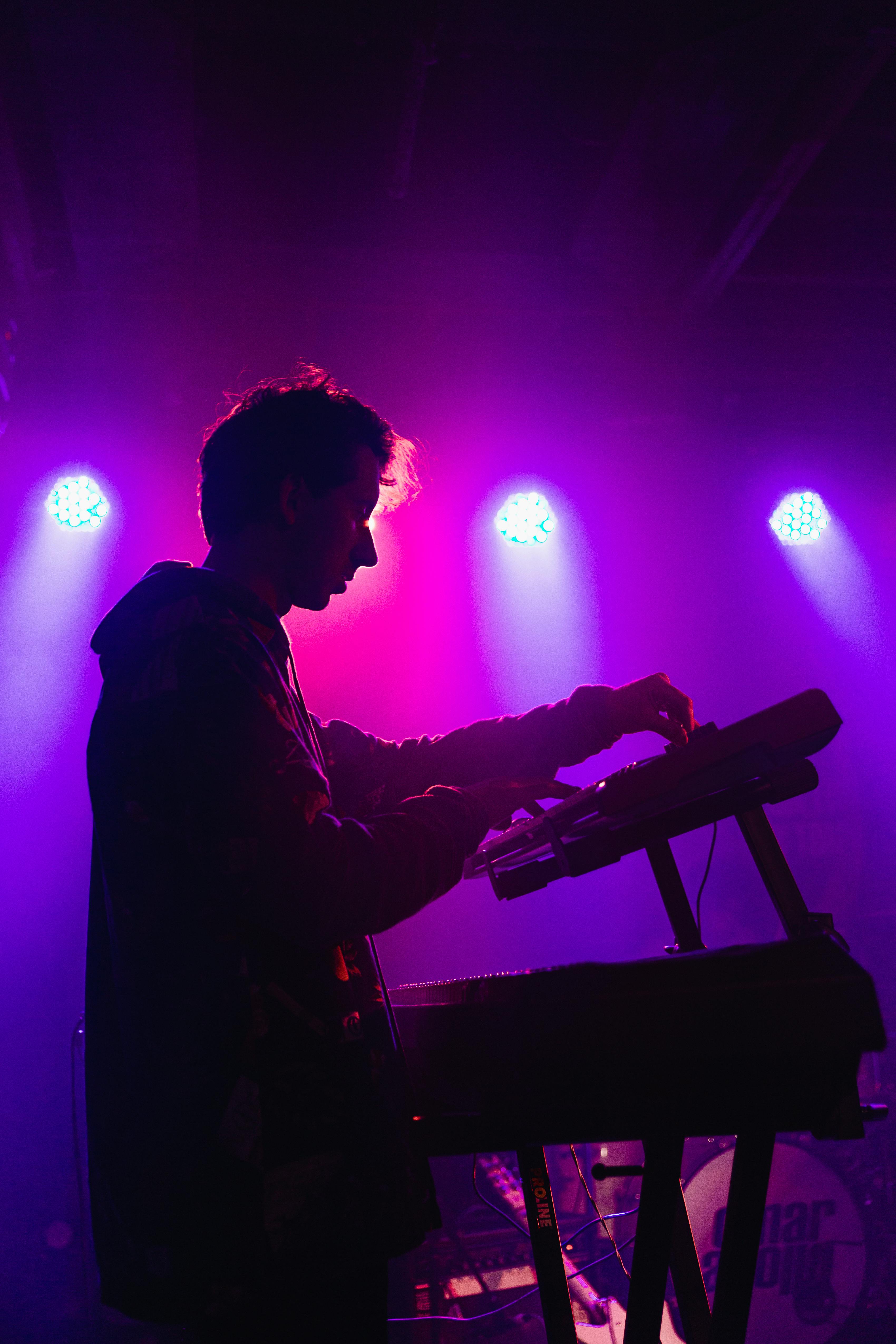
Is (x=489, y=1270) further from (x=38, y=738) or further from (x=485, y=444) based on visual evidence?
(x=485, y=444)

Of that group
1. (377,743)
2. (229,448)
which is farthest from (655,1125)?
(229,448)

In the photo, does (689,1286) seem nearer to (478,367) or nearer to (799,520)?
(478,367)

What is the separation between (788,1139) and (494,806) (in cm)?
311

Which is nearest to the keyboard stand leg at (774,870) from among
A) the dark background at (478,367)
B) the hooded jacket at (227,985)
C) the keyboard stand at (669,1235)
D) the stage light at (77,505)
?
the keyboard stand at (669,1235)

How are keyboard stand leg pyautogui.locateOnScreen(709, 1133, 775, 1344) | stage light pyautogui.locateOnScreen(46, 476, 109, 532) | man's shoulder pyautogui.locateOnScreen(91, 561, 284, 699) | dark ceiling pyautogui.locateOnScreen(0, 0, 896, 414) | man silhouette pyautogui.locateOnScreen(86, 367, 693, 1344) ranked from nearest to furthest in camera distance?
man silhouette pyautogui.locateOnScreen(86, 367, 693, 1344)
man's shoulder pyautogui.locateOnScreen(91, 561, 284, 699)
keyboard stand leg pyautogui.locateOnScreen(709, 1133, 775, 1344)
dark ceiling pyautogui.locateOnScreen(0, 0, 896, 414)
stage light pyautogui.locateOnScreen(46, 476, 109, 532)

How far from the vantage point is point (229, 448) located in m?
1.46

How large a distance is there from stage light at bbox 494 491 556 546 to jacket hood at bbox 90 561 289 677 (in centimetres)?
492

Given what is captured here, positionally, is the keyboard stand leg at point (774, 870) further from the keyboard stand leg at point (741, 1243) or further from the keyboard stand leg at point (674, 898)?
the keyboard stand leg at point (741, 1243)

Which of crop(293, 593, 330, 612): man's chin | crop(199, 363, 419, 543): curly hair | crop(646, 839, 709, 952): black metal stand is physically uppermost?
crop(199, 363, 419, 543): curly hair

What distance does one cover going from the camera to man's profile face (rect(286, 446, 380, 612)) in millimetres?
1313

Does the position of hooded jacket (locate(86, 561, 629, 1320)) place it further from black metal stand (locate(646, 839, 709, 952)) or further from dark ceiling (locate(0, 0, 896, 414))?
dark ceiling (locate(0, 0, 896, 414))

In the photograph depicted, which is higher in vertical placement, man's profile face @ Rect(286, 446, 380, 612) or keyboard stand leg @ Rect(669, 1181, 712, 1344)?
man's profile face @ Rect(286, 446, 380, 612)

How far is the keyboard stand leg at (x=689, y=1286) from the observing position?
4.39 ft

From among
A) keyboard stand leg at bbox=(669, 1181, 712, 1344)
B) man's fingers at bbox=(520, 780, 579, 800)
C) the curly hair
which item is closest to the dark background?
the curly hair
